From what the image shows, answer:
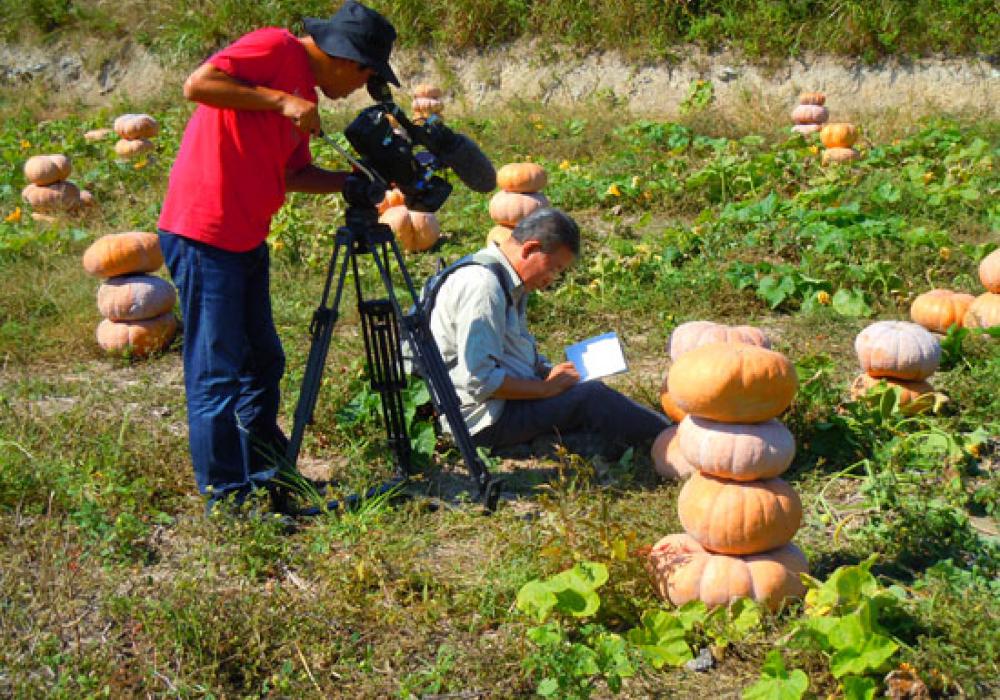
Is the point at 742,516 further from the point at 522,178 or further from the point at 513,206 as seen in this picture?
the point at 522,178

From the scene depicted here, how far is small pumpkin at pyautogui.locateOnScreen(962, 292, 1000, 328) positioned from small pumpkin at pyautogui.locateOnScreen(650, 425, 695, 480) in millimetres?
2200

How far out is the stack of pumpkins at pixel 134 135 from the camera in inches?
456

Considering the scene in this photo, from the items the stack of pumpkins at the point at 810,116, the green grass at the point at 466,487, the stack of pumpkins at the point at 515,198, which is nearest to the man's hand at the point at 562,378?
the green grass at the point at 466,487

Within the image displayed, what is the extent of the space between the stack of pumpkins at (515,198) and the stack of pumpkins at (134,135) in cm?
544

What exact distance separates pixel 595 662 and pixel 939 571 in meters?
1.31

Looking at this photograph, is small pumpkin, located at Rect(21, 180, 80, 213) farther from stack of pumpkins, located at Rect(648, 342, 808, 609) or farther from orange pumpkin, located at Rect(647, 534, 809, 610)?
orange pumpkin, located at Rect(647, 534, 809, 610)

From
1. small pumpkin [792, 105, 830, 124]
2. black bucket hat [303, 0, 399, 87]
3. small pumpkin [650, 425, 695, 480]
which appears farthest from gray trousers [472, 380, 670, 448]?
small pumpkin [792, 105, 830, 124]

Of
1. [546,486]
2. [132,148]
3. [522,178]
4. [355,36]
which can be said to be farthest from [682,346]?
[132,148]

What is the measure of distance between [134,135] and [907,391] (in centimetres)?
934

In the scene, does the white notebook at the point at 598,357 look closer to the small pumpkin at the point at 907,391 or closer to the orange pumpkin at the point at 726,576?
the orange pumpkin at the point at 726,576

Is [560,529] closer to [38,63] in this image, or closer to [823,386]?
[823,386]

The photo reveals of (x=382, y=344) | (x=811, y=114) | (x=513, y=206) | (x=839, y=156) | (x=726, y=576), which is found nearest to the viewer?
(x=726, y=576)

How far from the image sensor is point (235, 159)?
409 centimetres

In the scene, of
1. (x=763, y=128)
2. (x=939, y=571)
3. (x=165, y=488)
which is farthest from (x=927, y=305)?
(x=763, y=128)
